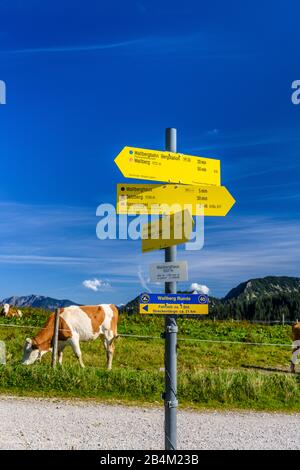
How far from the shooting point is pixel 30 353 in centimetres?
1623

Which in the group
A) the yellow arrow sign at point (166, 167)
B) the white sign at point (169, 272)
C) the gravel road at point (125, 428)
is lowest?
the gravel road at point (125, 428)

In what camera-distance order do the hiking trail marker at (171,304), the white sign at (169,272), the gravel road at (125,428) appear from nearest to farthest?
the white sign at (169,272) → the hiking trail marker at (171,304) → the gravel road at (125,428)

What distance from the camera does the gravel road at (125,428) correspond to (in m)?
8.85

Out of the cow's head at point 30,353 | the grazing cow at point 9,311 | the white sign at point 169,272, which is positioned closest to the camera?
the white sign at point 169,272

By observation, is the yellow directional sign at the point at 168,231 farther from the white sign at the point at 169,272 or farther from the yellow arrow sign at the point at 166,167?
the yellow arrow sign at the point at 166,167

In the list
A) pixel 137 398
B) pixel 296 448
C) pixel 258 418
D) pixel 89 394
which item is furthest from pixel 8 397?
pixel 296 448

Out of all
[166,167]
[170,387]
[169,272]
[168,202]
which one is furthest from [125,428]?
[166,167]

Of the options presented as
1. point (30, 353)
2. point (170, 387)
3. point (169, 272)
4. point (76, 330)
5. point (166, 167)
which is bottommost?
point (170, 387)

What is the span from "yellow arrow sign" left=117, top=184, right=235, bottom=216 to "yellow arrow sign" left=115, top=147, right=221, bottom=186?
0.12 m

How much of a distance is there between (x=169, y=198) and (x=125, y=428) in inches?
192

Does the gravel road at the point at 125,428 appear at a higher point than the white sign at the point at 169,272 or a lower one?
lower

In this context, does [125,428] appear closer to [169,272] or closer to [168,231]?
[169,272]

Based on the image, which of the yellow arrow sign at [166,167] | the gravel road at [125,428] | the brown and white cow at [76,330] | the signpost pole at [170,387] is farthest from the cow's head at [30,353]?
the yellow arrow sign at [166,167]
